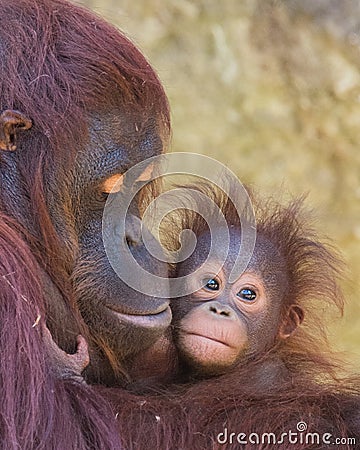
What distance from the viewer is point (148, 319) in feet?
7.66

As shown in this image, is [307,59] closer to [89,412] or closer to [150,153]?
[150,153]

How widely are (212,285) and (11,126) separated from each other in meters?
0.79

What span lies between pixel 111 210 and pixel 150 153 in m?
0.18

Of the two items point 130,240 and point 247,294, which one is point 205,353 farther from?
point 130,240

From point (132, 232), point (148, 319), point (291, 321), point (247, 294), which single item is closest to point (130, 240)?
point (132, 232)

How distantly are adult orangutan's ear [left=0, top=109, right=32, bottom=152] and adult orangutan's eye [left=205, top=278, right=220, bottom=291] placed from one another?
74 cm

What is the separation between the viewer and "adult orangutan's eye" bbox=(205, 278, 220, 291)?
2674mm

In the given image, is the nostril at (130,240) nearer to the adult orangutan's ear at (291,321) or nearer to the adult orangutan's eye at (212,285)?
the adult orangutan's eye at (212,285)

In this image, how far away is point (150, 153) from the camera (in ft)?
7.81

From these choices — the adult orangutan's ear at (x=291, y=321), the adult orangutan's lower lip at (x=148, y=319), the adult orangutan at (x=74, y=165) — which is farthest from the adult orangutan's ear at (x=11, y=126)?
the adult orangutan's ear at (x=291, y=321)

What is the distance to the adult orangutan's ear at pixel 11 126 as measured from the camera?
2.16 metres

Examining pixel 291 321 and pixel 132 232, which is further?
pixel 291 321

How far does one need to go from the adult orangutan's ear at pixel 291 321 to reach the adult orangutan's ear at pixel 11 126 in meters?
0.99

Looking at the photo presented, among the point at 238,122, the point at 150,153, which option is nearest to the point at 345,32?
the point at 238,122
